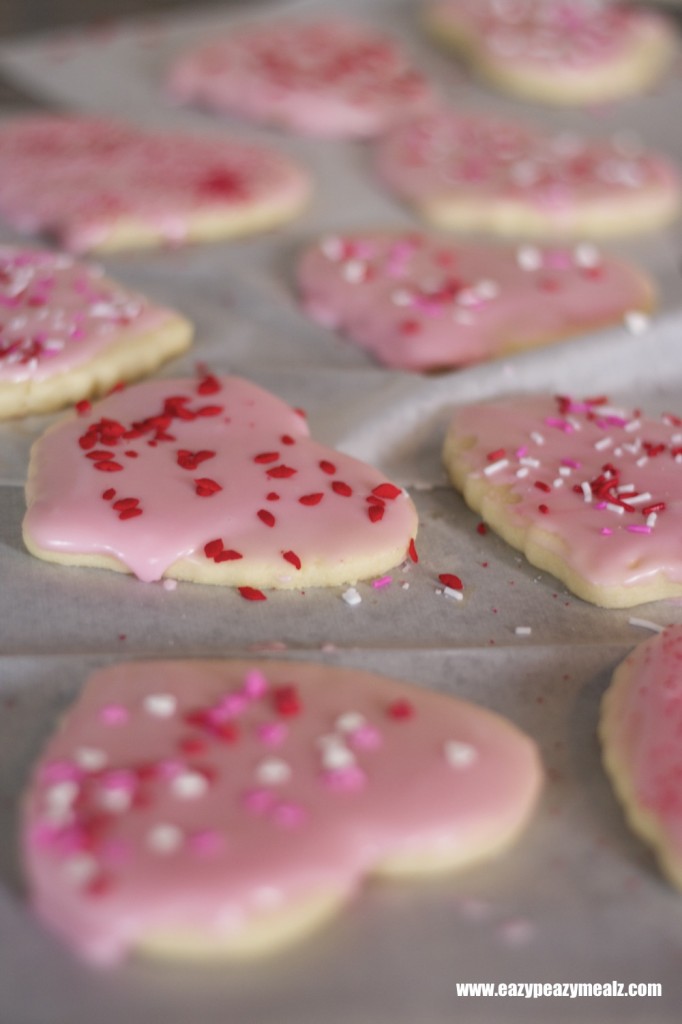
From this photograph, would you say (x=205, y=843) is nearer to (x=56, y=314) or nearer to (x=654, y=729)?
(x=654, y=729)

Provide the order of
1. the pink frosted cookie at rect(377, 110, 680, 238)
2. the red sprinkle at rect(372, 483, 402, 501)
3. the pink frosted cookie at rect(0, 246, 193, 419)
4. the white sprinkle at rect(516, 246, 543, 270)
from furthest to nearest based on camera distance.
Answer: the pink frosted cookie at rect(377, 110, 680, 238)
the white sprinkle at rect(516, 246, 543, 270)
the pink frosted cookie at rect(0, 246, 193, 419)
the red sprinkle at rect(372, 483, 402, 501)

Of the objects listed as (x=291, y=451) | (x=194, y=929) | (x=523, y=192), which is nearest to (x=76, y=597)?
(x=291, y=451)

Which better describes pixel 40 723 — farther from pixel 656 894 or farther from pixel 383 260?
pixel 383 260

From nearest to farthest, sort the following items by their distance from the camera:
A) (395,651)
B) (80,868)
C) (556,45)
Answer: (80,868), (395,651), (556,45)

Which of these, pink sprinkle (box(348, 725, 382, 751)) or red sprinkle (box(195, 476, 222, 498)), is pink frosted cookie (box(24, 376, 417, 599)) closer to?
red sprinkle (box(195, 476, 222, 498))

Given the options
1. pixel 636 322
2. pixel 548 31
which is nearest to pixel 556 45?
pixel 548 31

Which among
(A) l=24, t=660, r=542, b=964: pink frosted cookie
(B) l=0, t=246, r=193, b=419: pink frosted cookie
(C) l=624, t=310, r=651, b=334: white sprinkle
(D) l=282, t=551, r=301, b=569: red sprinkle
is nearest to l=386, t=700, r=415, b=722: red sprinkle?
(A) l=24, t=660, r=542, b=964: pink frosted cookie
